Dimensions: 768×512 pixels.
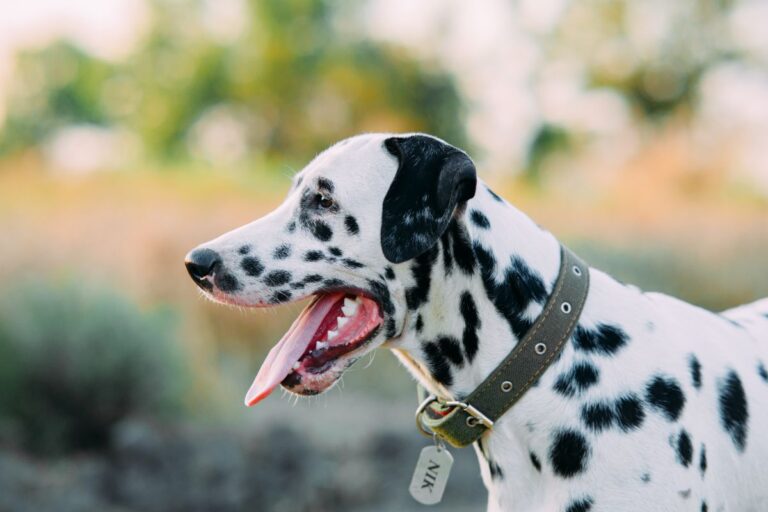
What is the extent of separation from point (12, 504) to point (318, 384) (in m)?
3.23

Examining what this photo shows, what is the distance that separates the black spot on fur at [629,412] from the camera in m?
2.46

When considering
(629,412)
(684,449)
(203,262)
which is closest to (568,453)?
(629,412)

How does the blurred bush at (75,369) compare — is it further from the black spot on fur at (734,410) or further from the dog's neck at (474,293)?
the black spot on fur at (734,410)

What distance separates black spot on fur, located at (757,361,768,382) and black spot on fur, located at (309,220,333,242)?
133cm

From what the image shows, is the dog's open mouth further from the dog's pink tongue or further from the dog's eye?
the dog's eye

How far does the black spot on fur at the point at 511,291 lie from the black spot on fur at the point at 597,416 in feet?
0.86

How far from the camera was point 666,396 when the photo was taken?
2.51 meters

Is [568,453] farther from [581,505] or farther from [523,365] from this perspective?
[523,365]

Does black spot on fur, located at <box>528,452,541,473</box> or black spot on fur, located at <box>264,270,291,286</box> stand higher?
black spot on fur, located at <box>264,270,291,286</box>

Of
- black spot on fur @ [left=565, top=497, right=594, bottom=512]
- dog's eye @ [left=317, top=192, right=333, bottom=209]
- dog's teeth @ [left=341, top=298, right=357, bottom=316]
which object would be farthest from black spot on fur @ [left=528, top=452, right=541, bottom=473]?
dog's eye @ [left=317, top=192, right=333, bottom=209]

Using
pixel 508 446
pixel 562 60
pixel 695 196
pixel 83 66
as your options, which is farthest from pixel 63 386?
pixel 83 66

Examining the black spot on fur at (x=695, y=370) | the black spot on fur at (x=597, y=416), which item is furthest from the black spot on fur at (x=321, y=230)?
the black spot on fur at (x=695, y=370)

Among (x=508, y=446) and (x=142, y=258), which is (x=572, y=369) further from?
(x=142, y=258)

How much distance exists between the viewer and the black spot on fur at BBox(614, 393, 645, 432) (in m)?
2.46
